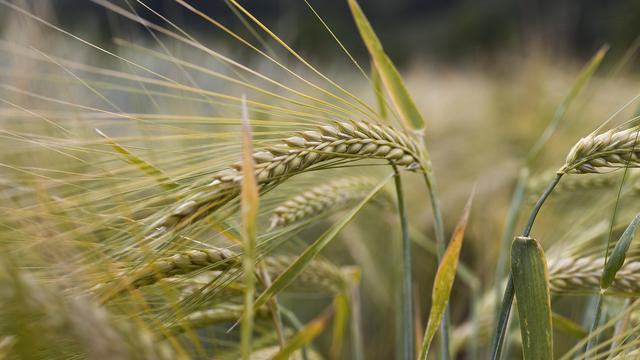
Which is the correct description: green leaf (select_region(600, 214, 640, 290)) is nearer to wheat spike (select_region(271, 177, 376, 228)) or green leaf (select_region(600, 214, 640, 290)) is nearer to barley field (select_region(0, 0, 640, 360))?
barley field (select_region(0, 0, 640, 360))

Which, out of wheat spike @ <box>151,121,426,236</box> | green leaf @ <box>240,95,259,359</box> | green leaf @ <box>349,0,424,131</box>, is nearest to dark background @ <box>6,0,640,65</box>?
green leaf @ <box>349,0,424,131</box>

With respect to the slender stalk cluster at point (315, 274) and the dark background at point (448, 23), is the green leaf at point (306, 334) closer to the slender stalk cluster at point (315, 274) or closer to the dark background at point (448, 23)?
the slender stalk cluster at point (315, 274)

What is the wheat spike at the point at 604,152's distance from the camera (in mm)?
467

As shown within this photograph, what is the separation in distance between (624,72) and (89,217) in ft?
10.1

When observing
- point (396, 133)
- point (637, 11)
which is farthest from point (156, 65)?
point (637, 11)

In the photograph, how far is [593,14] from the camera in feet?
24.1

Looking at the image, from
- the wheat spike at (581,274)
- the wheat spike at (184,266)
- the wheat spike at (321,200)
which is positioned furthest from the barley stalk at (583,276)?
the wheat spike at (184,266)

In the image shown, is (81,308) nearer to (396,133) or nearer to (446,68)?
(396,133)

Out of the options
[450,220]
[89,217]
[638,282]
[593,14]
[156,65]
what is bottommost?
[450,220]

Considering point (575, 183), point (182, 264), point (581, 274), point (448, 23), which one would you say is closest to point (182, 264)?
point (182, 264)

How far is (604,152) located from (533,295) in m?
0.12

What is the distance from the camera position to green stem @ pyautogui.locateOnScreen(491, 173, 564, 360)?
0.49 meters

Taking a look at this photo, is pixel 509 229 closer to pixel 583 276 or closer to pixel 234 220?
pixel 583 276

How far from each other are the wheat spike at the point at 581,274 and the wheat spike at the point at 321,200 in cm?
21
